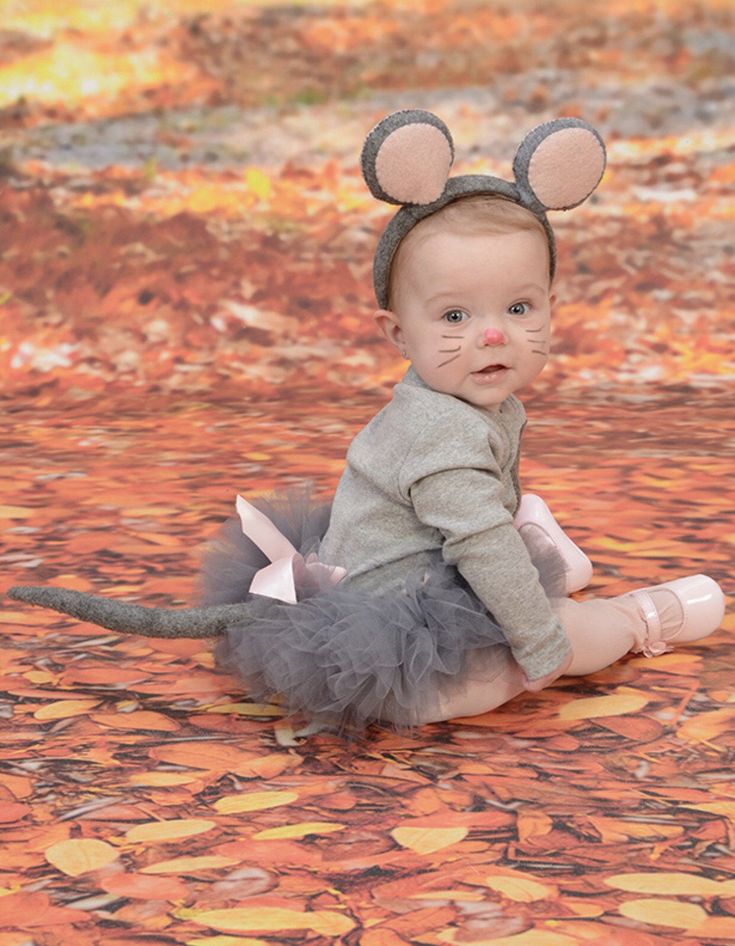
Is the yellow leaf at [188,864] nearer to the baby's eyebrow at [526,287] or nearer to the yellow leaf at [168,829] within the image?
the yellow leaf at [168,829]

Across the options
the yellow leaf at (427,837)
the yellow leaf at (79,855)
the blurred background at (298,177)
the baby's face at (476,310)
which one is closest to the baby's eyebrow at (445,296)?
the baby's face at (476,310)

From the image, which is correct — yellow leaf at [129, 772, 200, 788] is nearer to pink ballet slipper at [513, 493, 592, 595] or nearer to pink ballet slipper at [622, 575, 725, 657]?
pink ballet slipper at [622, 575, 725, 657]

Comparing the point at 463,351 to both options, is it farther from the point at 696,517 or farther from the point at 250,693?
the point at 696,517

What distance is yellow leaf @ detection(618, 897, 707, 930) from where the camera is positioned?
158cm

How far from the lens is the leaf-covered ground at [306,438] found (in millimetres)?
1688

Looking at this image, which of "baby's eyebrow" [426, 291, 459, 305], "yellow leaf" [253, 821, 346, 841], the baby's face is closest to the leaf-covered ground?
"yellow leaf" [253, 821, 346, 841]

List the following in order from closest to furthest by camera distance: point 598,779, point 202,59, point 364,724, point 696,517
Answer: point 598,779 < point 364,724 < point 696,517 < point 202,59

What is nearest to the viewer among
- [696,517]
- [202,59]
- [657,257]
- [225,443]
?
[696,517]

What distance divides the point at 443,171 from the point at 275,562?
0.57 metres

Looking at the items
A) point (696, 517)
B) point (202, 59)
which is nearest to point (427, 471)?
point (696, 517)

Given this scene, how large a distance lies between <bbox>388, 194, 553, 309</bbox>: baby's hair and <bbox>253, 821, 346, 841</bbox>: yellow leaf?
30.2 inches

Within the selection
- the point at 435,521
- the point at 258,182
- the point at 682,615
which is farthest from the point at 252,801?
the point at 258,182

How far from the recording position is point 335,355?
471 centimetres

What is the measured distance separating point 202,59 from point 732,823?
4828mm
